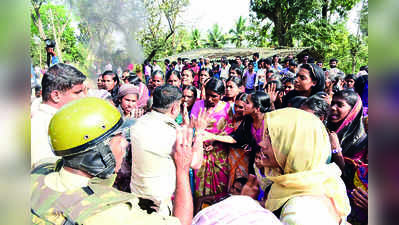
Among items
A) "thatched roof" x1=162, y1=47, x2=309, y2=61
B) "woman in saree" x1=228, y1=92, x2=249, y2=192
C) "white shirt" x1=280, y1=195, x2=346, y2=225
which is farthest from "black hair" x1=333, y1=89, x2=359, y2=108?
"thatched roof" x1=162, y1=47, x2=309, y2=61

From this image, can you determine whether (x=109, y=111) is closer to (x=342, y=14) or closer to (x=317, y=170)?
(x=317, y=170)

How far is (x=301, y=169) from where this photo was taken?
4.61ft

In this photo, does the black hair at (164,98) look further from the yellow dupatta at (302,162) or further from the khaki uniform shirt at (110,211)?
the khaki uniform shirt at (110,211)

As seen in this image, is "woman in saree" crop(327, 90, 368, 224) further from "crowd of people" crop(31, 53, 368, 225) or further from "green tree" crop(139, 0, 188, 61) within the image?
"green tree" crop(139, 0, 188, 61)

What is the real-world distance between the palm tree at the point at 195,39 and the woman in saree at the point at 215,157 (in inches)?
1436

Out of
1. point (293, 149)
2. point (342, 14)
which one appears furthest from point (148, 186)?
point (342, 14)

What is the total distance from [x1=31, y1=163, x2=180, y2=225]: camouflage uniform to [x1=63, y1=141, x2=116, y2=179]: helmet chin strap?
0.15 feet

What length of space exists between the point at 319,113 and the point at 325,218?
1508 mm

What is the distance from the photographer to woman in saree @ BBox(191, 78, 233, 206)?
3092 millimetres

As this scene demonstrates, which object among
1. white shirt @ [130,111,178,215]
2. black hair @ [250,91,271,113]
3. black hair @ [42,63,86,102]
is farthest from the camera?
black hair @ [250,91,271,113]

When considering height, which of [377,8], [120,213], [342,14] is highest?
[342,14]

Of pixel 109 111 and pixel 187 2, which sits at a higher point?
pixel 187 2

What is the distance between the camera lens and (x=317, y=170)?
1.41m

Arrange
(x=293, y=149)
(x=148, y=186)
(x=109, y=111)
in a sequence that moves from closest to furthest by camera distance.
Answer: (x=109, y=111) < (x=293, y=149) < (x=148, y=186)
